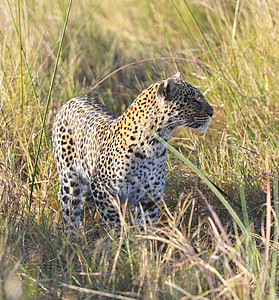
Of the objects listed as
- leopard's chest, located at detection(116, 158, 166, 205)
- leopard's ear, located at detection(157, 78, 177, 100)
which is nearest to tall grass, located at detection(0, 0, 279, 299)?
leopard's chest, located at detection(116, 158, 166, 205)

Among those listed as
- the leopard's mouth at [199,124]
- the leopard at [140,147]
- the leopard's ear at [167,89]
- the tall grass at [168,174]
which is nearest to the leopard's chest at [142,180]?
the leopard at [140,147]

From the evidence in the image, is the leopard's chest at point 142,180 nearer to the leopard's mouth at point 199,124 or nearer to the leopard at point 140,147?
the leopard at point 140,147

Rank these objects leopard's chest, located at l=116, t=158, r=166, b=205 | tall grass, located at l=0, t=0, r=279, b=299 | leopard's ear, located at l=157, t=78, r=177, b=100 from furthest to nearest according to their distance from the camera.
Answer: leopard's chest, located at l=116, t=158, r=166, b=205 < leopard's ear, located at l=157, t=78, r=177, b=100 < tall grass, located at l=0, t=0, r=279, b=299

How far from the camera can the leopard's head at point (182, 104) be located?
11.7ft

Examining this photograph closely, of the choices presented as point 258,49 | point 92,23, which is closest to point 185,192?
point 258,49

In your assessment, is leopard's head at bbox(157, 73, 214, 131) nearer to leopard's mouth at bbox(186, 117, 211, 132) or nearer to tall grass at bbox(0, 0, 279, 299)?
leopard's mouth at bbox(186, 117, 211, 132)

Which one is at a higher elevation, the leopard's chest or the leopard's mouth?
the leopard's mouth

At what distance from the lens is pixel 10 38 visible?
575cm

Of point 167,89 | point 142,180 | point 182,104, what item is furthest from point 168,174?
point 167,89

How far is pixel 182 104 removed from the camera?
366 centimetres

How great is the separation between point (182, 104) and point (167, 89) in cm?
17

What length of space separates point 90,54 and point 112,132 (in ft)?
11.4

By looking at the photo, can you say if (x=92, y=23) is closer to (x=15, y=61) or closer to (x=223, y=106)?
(x=15, y=61)

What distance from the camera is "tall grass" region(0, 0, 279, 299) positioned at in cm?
279
